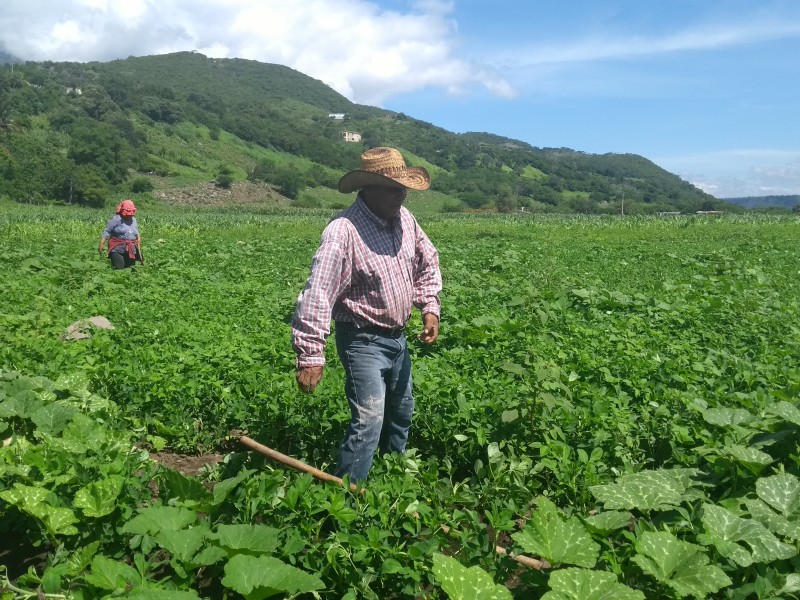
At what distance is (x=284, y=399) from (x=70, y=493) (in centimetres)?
189

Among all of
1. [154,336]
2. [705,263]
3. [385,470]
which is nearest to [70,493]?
[385,470]

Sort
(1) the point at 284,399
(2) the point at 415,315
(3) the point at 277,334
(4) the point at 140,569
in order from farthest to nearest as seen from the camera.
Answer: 1. (2) the point at 415,315
2. (3) the point at 277,334
3. (1) the point at 284,399
4. (4) the point at 140,569

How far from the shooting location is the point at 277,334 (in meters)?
7.35

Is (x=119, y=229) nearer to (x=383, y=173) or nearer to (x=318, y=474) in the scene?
(x=383, y=173)

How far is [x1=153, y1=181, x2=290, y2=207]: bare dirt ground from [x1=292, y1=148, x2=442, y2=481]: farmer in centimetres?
7670

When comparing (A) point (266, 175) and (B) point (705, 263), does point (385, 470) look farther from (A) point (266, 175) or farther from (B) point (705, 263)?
(A) point (266, 175)

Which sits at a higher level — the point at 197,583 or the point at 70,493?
the point at 70,493

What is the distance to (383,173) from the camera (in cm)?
379

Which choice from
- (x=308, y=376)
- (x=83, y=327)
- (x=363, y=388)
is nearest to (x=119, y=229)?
(x=83, y=327)

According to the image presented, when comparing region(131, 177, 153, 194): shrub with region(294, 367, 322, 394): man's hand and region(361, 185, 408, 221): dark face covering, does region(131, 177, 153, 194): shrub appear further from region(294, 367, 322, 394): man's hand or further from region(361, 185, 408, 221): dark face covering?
region(294, 367, 322, 394): man's hand

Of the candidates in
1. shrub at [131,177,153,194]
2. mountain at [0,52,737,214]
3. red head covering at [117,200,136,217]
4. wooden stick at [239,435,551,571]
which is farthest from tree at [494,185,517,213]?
wooden stick at [239,435,551,571]

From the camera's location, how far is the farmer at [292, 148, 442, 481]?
144 inches

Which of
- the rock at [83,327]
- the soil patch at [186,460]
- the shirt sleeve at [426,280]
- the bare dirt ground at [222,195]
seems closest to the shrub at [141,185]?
the bare dirt ground at [222,195]

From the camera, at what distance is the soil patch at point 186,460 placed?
494 cm
